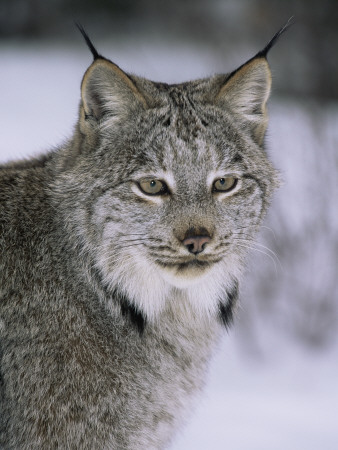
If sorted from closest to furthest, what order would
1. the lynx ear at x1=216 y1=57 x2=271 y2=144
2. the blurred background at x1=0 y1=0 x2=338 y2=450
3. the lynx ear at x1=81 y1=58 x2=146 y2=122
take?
the lynx ear at x1=81 y1=58 x2=146 y2=122
the lynx ear at x1=216 y1=57 x2=271 y2=144
the blurred background at x1=0 y1=0 x2=338 y2=450

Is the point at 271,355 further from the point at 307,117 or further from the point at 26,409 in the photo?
the point at 26,409

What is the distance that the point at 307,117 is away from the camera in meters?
6.61

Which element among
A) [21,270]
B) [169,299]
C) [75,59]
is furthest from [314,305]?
[75,59]

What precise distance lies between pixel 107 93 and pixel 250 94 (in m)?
0.75

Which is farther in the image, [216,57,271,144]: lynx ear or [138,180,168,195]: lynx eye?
[216,57,271,144]: lynx ear

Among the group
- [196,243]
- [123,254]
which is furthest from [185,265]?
[123,254]

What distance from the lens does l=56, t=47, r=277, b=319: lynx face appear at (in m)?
3.41

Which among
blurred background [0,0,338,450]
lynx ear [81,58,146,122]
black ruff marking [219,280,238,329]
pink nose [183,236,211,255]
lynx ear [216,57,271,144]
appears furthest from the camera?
blurred background [0,0,338,450]

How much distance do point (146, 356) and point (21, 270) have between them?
0.72 meters

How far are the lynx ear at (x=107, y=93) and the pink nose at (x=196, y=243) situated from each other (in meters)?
0.73

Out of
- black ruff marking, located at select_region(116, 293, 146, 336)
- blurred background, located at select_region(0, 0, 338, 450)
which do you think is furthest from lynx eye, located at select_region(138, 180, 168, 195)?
blurred background, located at select_region(0, 0, 338, 450)

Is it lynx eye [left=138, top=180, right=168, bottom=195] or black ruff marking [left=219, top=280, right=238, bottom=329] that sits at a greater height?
lynx eye [left=138, top=180, right=168, bottom=195]

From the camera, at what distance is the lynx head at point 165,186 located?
11.2 ft

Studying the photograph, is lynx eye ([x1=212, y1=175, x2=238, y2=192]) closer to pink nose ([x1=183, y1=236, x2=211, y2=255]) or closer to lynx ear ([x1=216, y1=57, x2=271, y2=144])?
pink nose ([x1=183, y1=236, x2=211, y2=255])
